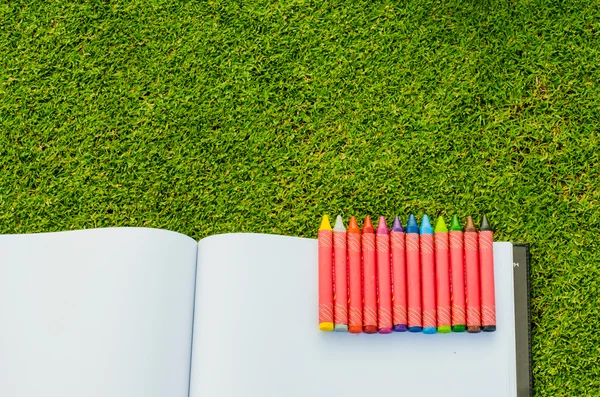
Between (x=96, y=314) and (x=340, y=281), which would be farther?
(x=340, y=281)

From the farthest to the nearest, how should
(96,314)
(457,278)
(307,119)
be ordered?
(307,119), (457,278), (96,314)

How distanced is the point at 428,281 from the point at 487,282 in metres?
0.14

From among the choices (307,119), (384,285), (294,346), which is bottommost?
(294,346)

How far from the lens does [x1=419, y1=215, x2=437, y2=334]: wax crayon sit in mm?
1302

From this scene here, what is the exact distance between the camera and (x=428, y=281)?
1.32 m

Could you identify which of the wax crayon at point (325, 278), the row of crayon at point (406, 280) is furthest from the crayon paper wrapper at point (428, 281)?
the wax crayon at point (325, 278)

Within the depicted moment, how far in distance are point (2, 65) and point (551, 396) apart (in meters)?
1.81

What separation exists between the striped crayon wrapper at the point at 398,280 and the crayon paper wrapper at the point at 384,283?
0.01 meters

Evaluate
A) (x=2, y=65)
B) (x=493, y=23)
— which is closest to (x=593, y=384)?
(x=493, y=23)

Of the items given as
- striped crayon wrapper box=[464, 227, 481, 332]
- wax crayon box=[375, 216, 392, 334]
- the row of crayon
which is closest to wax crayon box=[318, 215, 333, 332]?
the row of crayon

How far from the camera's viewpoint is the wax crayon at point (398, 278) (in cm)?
130

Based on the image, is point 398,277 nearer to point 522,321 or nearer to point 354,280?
point 354,280

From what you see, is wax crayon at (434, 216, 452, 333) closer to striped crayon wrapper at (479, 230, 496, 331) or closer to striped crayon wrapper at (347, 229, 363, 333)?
striped crayon wrapper at (479, 230, 496, 331)

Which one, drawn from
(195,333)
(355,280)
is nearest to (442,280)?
(355,280)
